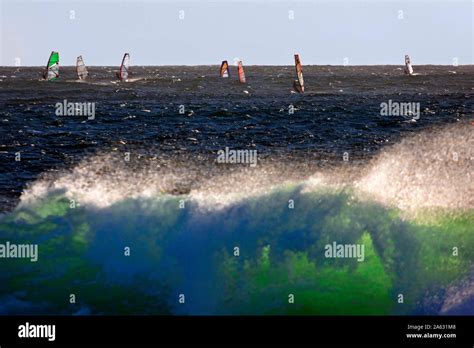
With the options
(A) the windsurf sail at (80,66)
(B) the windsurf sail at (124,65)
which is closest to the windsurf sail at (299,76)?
(B) the windsurf sail at (124,65)

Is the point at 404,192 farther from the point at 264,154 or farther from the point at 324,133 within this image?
the point at 324,133

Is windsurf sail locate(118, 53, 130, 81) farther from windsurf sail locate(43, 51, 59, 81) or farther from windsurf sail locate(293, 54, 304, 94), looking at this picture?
windsurf sail locate(293, 54, 304, 94)

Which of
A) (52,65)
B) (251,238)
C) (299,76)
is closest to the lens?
(251,238)

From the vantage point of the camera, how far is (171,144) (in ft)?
130

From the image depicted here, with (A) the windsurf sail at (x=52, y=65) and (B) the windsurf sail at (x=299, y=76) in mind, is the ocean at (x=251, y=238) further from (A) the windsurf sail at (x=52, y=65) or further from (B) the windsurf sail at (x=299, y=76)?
(A) the windsurf sail at (x=52, y=65)

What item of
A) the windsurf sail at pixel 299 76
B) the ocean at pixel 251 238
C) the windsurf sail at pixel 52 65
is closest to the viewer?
the ocean at pixel 251 238

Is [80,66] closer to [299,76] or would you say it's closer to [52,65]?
[52,65]

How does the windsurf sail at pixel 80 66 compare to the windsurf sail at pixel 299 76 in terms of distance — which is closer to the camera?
the windsurf sail at pixel 299 76

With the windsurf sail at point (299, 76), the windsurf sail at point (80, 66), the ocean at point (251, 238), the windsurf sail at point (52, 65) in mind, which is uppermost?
the windsurf sail at point (80, 66)

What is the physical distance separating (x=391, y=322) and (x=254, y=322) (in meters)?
2.84

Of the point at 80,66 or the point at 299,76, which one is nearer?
the point at 299,76

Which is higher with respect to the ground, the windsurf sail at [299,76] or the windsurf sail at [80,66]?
the windsurf sail at [80,66]

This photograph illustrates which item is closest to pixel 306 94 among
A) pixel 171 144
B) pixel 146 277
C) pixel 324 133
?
pixel 324 133

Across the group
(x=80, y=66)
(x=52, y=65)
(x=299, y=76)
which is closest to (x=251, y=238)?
(x=299, y=76)
